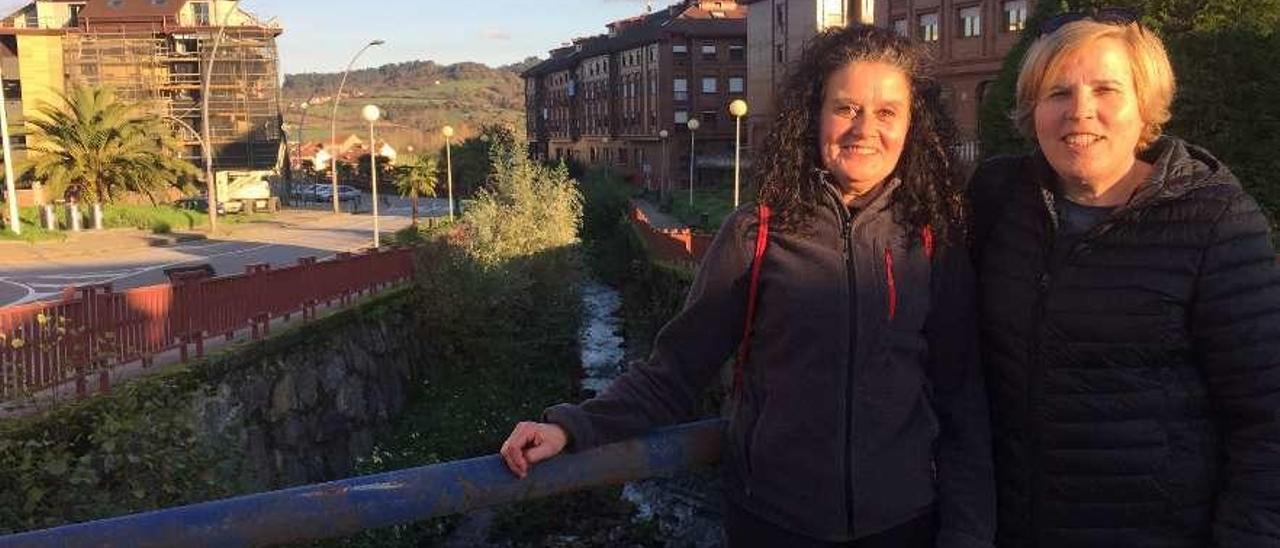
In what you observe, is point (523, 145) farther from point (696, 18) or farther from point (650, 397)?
point (696, 18)

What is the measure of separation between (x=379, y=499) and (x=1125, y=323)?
1523 millimetres

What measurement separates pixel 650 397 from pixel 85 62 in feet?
213

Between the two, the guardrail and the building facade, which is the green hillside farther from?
the guardrail

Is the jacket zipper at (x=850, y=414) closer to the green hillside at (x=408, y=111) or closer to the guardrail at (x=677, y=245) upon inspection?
the guardrail at (x=677, y=245)

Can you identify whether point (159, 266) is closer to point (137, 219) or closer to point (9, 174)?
point (9, 174)

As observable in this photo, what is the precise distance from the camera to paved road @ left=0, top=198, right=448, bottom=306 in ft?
69.6

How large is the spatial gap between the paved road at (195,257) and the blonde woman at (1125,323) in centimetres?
1932

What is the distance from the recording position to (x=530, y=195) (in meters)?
23.8

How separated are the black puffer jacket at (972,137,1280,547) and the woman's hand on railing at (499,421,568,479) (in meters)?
0.97

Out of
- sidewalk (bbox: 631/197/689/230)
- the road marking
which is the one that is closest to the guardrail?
the road marking

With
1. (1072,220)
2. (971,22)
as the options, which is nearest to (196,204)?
(971,22)

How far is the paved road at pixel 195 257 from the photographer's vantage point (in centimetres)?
2120

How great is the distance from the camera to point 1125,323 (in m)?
1.92

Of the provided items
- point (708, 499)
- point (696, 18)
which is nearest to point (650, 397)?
point (708, 499)
